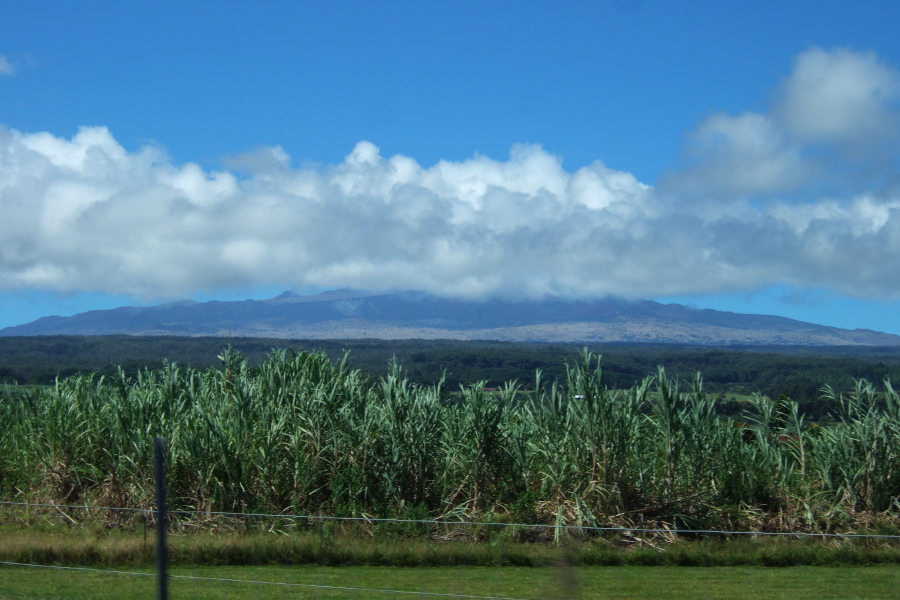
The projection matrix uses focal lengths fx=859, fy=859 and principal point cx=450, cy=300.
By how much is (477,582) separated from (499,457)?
335 centimetres

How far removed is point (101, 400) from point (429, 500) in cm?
594

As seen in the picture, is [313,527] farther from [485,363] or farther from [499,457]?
[485,363]

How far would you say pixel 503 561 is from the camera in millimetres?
9875

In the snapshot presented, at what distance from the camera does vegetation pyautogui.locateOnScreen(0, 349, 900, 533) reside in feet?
37.7

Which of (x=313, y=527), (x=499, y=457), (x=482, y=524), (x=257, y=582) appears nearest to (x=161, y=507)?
(x=257, y=582)

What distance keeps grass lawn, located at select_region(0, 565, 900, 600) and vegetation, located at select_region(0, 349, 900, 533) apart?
65.9 inches

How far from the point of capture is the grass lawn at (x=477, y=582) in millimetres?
8227

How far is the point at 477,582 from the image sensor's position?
8.89 m

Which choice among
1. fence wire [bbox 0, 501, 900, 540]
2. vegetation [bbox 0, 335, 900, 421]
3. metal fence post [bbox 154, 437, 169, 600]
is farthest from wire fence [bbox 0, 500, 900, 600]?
vegetation [bbox 0, 335, 900, 421]

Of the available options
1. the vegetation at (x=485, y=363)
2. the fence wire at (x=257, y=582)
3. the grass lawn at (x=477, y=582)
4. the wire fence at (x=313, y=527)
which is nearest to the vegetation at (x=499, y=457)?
the wire fence at (x=313, y=527)

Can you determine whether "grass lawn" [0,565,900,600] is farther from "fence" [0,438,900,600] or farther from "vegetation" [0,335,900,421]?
"vegetation" [0,335,900,421]

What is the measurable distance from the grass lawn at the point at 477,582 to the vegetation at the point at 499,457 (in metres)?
1.67

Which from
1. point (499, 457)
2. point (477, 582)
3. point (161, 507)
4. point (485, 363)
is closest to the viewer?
point (161, 507)

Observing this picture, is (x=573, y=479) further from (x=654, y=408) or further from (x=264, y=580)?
(x=264, y=580)
